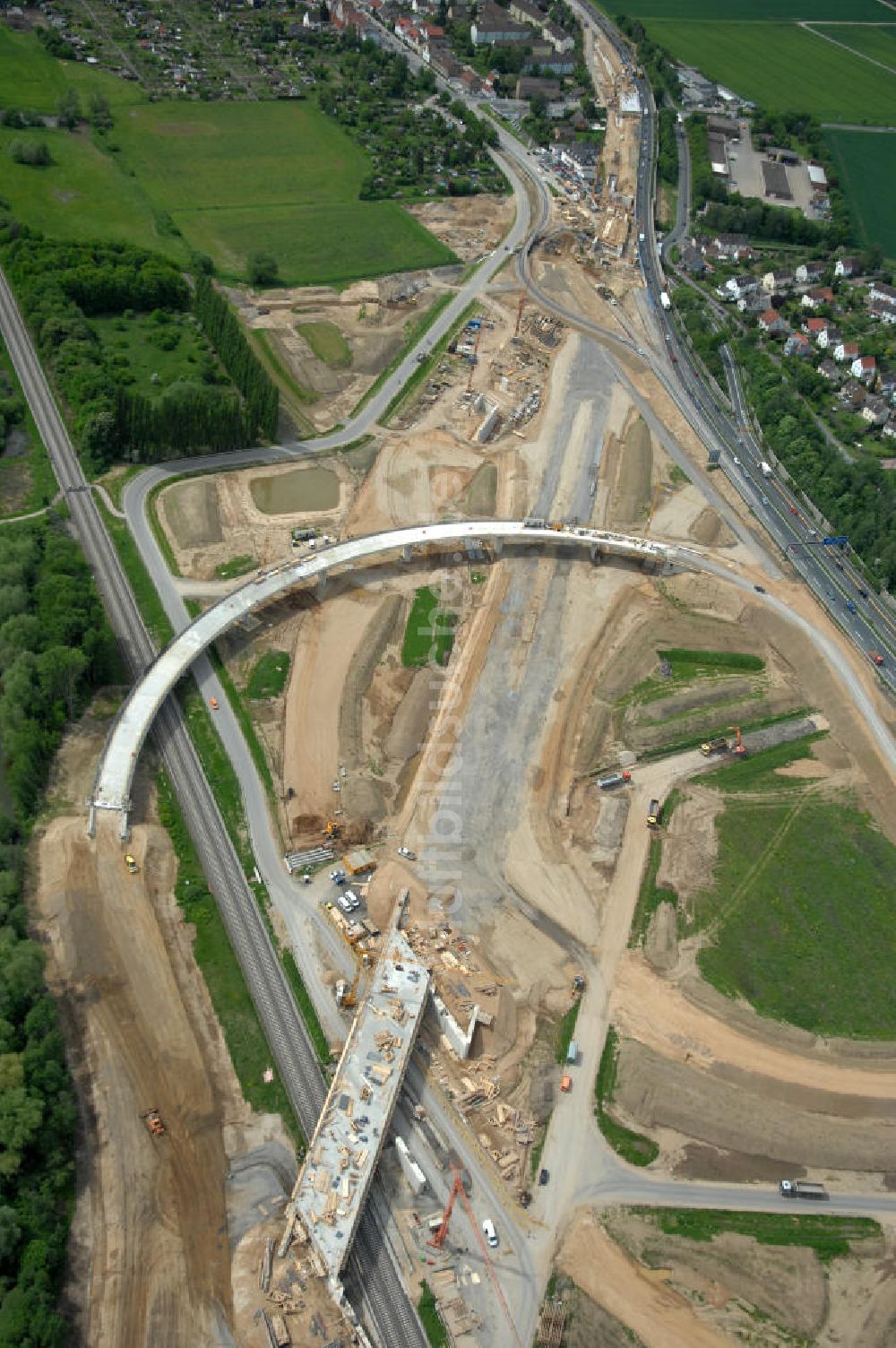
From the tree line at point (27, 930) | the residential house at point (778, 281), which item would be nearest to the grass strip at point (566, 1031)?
the tree line at point (27, 930)

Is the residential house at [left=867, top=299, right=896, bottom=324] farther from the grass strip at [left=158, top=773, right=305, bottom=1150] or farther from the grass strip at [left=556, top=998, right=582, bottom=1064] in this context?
the grass strip at [left=158, top=773, right=305, bottom=1150]

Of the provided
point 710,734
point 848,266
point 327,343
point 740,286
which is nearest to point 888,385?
point 740,286

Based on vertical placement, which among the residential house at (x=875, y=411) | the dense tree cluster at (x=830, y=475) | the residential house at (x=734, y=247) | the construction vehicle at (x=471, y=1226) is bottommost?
the construction vehicle at (x=471, y=1226)

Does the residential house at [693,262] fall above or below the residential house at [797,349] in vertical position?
above

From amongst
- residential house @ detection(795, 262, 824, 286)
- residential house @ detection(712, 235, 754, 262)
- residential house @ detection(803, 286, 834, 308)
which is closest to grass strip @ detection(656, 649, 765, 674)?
residential house @ detection(803, 286, 834, 308)

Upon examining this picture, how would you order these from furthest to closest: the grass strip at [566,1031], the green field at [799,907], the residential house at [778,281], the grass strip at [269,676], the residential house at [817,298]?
the residential house at [778,281] < the residential house at [817,298] < the grass strip at [269,676] < the green field at [799,907] < the grass strip at [566,1031]

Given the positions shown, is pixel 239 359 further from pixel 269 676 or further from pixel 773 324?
pixel 773 324

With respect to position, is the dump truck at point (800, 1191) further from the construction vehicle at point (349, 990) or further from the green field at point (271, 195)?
the green field at point (271, 195)
